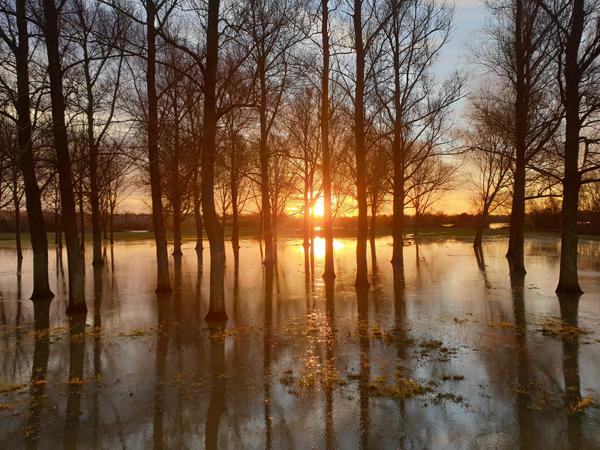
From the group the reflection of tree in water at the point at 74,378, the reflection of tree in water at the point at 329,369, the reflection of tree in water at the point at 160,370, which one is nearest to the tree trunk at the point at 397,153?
the reflection of tree in water at the point at 329,369

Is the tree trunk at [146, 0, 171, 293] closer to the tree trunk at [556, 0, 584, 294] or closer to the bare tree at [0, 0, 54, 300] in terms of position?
the bare tree at [0, 0, 54, 300]

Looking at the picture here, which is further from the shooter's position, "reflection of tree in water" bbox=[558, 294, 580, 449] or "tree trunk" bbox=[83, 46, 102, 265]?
"tree trunk" bbox=[83, 46, 102, 265]

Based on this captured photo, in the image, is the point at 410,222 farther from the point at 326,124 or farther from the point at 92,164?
the point at 92,164

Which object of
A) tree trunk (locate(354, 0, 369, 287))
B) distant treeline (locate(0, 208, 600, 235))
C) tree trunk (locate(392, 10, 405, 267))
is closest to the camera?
tree trunk (locate(354, 0, 369, 287))

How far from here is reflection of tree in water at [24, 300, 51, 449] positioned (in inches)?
214

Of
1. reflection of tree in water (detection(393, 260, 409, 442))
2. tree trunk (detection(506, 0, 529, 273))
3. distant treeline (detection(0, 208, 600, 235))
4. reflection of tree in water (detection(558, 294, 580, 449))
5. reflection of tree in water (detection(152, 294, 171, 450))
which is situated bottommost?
reflection of tree in water (detection(558, 294, 580, 449))

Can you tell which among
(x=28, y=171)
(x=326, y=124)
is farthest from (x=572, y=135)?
(x=28, y=171)

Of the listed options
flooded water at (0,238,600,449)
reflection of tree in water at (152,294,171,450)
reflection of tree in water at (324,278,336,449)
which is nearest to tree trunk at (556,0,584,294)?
flooded water at (0,238,600,449)

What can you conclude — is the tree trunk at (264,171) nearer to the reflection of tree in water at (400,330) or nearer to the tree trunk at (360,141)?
the tree trunk at (360,141)

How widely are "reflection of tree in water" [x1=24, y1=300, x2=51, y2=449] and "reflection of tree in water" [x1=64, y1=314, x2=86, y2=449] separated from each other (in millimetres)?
312

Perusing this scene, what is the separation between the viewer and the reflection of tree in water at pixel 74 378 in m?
5.38

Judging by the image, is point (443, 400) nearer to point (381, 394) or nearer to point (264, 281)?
point (381, 394)

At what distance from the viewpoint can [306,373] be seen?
7.32 meters

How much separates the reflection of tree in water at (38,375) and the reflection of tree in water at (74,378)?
31 centimetres
